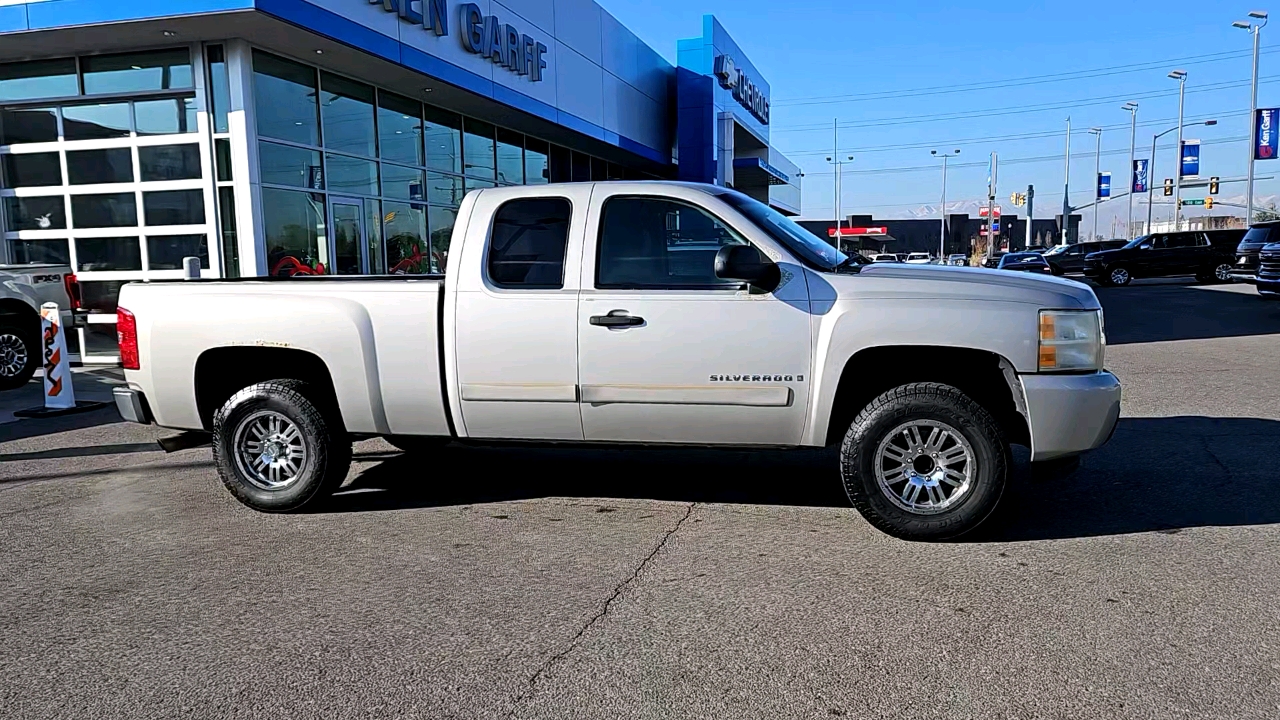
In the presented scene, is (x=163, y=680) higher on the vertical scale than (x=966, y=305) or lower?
lower

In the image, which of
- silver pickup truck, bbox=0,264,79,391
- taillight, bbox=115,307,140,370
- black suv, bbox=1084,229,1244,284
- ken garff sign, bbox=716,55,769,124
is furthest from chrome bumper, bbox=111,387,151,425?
black suv, bbox=1084,229,1244,284

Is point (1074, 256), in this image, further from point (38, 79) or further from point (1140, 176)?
point (38, 79)

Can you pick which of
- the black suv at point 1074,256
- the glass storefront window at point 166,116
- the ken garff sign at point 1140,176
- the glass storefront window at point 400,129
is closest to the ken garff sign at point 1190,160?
the ken garff sign at point 1140,176

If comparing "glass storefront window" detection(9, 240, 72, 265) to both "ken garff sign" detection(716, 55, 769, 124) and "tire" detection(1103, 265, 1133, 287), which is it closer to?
"ken garff sign" detection(716, 55, 769, 124)

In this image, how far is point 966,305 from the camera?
486 cm

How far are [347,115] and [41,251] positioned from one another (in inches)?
212

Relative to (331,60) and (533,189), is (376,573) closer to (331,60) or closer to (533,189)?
(533,189)

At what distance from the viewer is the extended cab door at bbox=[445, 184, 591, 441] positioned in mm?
5293

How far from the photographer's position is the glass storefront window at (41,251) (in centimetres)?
1488

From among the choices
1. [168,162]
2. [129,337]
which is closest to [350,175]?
[168,162]

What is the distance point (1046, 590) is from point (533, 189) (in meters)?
3.55

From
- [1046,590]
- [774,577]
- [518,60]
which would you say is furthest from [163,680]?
[518,60]

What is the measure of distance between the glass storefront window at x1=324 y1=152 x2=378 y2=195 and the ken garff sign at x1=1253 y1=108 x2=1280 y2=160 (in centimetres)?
4258

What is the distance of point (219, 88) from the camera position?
13.7 metres
